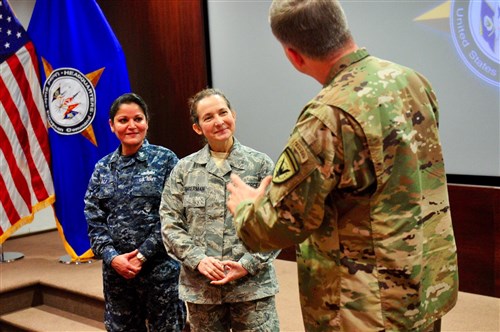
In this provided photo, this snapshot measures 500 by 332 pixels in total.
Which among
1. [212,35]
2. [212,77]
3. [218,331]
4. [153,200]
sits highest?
[212,35]

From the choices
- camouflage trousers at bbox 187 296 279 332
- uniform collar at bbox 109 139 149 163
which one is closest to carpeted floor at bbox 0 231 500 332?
camouflage trousers at bbox 187 296 279 332

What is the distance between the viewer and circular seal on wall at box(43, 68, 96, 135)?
430 centimetres

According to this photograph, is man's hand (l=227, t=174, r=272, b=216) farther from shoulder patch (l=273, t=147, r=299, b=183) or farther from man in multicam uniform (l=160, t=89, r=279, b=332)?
man in multicam uniform (l=160, t=89, r=279, b=332)

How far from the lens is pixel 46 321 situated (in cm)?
388

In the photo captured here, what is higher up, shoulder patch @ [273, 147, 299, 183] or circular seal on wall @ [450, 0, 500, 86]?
circular seal on wall @ [450, 0, 500, 86]

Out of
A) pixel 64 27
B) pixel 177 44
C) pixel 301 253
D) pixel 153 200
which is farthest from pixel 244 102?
pixel 301 253

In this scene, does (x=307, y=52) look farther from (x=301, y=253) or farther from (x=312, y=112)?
(x=301, y=253)

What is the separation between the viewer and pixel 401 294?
4.25 feet

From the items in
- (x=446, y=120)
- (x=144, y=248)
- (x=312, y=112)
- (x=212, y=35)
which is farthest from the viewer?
(x=212, y=35)

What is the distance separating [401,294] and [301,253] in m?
0.25

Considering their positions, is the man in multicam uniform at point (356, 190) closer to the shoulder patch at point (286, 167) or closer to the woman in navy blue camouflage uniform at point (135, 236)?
the shoulder patch at point (286, 167)

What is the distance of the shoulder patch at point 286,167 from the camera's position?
4.09ft

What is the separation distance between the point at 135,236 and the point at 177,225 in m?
0.33

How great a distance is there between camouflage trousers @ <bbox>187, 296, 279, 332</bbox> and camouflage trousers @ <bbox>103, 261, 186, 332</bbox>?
0.34 meters
